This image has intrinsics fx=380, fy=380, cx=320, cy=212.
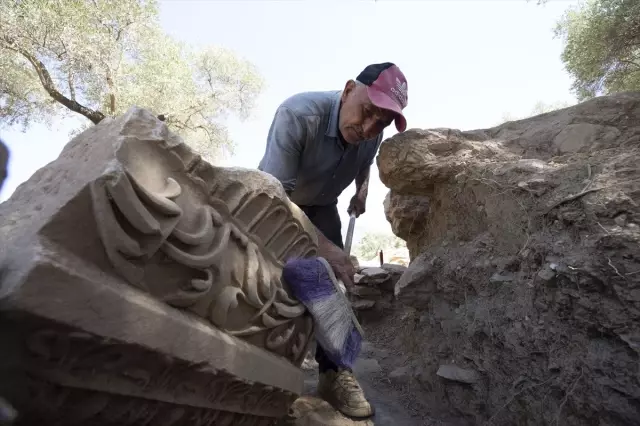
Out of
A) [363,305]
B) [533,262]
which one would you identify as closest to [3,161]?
[533,262]

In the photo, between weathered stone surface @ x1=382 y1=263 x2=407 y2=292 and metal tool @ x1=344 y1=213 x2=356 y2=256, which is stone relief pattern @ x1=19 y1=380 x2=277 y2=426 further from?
weathered stone surface @ x1=382 y1=263 x2=407 y2=292

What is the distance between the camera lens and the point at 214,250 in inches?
47.9

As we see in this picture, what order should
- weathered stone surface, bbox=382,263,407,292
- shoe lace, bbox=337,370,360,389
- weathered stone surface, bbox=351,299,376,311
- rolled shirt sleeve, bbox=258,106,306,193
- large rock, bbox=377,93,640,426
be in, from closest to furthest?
large rock, bbox=377,93,640,426 → rolled shirt sleeve, bbox=258,106,306,193 → shoe lace, bbox=337,370,360,389 → weathered stone surface, bbox=351,299,376,311 → weathered stone surface, bbox=382,263,407,292

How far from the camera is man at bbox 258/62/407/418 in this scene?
79.0 inches

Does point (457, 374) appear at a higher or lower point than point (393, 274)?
lower

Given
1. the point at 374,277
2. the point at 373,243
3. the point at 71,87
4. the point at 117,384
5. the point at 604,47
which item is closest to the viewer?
the point at 117,384

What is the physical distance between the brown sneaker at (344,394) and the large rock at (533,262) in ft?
1.44

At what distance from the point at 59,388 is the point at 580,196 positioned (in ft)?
6.61

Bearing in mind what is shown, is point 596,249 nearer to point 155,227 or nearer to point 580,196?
point 580,196

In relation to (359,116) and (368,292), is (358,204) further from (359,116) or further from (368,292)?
(368,292)

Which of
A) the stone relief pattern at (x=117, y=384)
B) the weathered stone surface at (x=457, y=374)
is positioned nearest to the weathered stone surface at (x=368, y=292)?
the weathered stone surface at (x=457, y=374)

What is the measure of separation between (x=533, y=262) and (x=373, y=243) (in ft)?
42.0

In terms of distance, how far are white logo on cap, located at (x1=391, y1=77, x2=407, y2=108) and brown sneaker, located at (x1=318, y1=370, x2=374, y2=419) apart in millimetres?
1573

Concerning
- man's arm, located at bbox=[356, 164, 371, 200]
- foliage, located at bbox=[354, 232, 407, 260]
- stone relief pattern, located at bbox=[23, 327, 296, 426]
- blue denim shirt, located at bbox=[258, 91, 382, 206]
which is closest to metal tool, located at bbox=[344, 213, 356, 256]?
man's arm, located at bbox=[356, 164, 371, 200]
